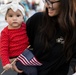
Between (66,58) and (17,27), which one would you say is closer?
(66,58)

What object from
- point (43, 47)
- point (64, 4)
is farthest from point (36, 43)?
point (64, 4)

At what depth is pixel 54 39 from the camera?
1.66 meters

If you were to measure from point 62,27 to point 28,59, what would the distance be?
1.03ft

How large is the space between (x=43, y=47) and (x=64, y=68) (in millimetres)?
228

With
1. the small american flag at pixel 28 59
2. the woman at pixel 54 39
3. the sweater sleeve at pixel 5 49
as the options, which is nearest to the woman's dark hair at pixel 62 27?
the woman at pixel 54 39

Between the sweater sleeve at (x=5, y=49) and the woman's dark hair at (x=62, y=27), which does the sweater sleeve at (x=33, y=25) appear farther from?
the sweater sleeve at (x=5, y=49)

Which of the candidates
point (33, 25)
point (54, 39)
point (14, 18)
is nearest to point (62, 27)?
point (54, 39)

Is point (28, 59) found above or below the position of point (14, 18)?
below

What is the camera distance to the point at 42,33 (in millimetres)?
1684

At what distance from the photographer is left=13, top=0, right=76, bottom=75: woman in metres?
1.61

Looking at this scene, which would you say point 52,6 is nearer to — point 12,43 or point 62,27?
point 62,27

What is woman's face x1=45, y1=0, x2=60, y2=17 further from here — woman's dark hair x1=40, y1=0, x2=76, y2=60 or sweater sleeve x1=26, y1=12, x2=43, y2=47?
sweater sleeve x1=26, y1=12, x2=43, y2=47

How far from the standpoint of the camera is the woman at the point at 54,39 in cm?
161

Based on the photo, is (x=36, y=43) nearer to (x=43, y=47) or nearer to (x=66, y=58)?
(x=43, y=47)
